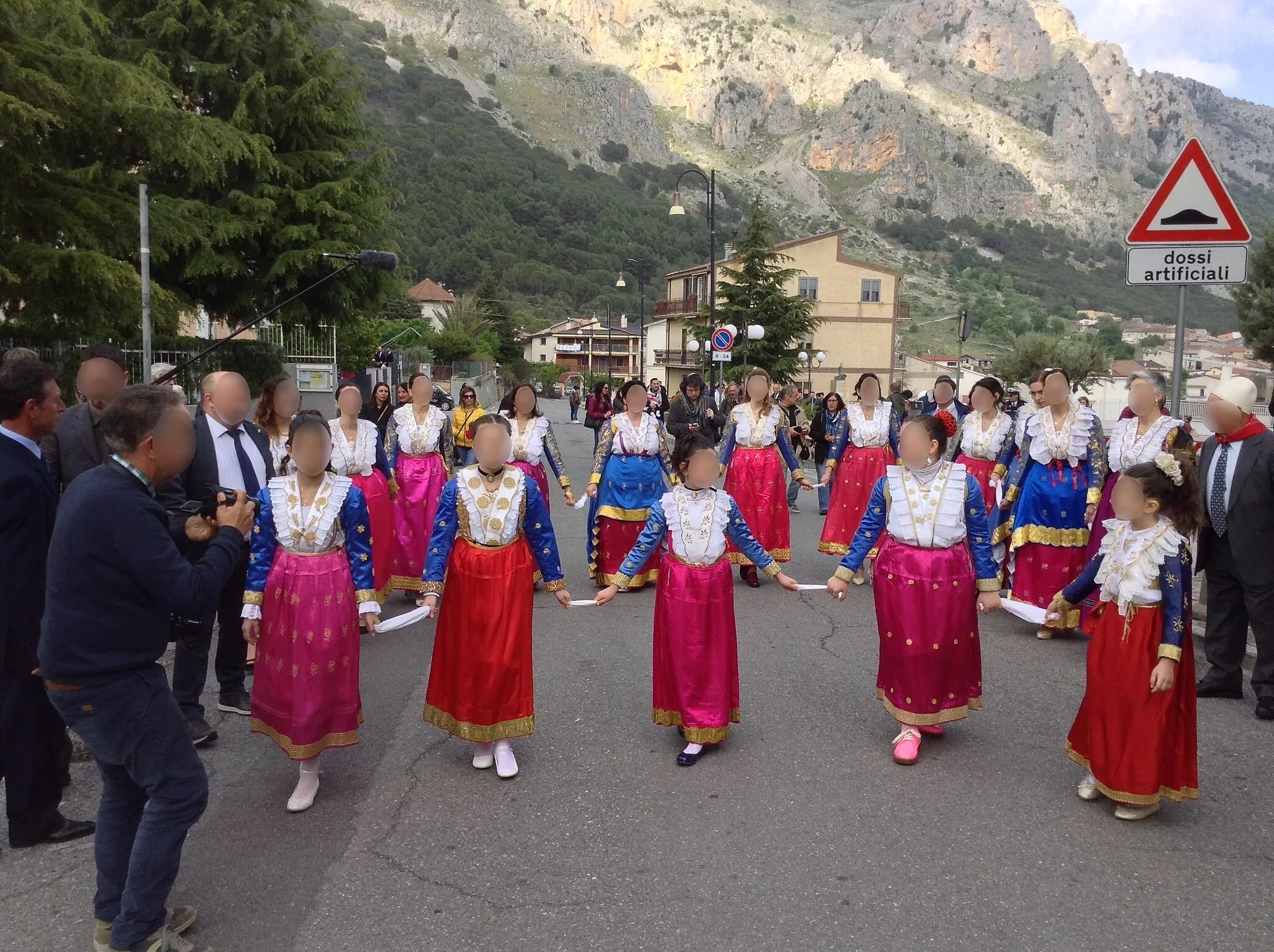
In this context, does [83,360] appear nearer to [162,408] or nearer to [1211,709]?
[162,408]

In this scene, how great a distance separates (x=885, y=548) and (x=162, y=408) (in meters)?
3.83

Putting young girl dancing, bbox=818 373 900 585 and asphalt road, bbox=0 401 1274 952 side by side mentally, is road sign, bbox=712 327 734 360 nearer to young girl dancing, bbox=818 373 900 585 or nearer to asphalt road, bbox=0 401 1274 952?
young girl dancing, bbox=818 373 900 585

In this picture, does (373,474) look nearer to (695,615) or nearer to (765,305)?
(695,615)

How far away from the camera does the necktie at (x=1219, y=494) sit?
6.21 metres

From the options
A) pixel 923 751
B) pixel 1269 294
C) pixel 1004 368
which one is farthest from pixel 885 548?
pixel 1004 368

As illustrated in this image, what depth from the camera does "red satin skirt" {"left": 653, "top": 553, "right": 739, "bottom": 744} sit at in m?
5.32

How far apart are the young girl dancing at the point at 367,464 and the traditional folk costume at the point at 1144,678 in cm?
539

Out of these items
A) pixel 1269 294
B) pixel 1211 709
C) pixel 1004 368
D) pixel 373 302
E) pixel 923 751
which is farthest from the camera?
pixel 1004 368

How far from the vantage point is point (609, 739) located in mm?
5562

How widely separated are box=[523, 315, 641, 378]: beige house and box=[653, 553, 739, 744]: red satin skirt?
338 feet

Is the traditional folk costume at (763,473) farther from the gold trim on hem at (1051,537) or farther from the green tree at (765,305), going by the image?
the green tree at (765,305)

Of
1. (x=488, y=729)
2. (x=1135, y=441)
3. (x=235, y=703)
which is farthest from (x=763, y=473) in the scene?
(x=235, y=703)

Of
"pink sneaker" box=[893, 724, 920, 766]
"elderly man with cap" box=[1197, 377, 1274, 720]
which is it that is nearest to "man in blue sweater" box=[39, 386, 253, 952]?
"pink sneaker" box=[893, 724, 920, 766]

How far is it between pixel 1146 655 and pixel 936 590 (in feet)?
3.62
